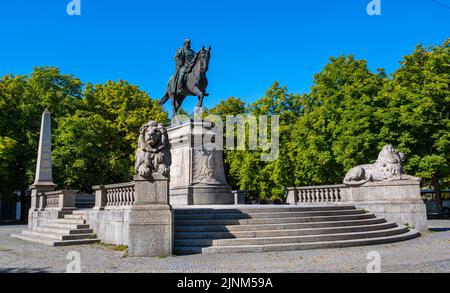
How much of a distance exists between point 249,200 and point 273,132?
7946 mm

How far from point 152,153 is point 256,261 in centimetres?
411

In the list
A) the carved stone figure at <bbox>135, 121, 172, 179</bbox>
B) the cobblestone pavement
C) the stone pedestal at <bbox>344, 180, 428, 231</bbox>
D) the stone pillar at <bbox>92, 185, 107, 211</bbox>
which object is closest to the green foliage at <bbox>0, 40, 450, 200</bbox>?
the stone pedestal at <bbox>344, 180, 428, 231</bbox>

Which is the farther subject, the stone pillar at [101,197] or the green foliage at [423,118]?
the green foliage at [423,118]

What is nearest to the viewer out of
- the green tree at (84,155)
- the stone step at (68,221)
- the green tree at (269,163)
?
the stone step at (68,221)

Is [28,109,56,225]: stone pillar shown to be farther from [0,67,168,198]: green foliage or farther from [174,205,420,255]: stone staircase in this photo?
[174,205,420,255]: stone staircase

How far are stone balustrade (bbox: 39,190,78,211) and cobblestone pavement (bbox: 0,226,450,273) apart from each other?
695cm

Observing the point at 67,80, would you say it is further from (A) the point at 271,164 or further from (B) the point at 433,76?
(B) the point at 433,76

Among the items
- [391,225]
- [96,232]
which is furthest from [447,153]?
[96,232]

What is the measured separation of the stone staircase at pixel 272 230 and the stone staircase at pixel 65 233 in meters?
4.02

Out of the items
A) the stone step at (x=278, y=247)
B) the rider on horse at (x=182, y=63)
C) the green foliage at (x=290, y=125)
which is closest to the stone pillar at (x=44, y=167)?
the green foliage at (x=290, y=125)

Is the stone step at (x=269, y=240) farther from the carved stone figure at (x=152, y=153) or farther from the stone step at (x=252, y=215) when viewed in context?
the carved stone figure at (x=152, y=153)

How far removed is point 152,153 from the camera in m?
11.2

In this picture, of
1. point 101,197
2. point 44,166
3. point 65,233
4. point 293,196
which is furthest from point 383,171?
point 44,166

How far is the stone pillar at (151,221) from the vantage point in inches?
414
